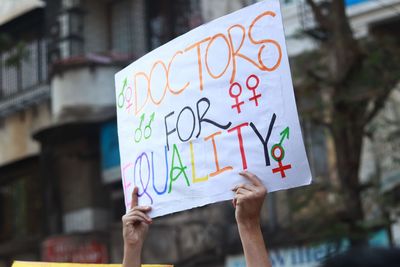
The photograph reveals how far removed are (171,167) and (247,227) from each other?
0.70 m

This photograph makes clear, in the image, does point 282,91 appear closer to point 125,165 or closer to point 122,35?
point 125,165

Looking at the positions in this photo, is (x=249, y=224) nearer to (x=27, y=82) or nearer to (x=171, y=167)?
(x=171, y=167)

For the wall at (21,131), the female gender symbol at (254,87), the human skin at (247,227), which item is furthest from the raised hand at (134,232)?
the wall at (21,131)

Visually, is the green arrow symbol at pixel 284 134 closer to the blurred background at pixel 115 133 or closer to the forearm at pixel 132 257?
the forearm at pixel 132 257

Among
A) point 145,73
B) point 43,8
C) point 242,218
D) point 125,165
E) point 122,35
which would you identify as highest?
Result: point 43,8

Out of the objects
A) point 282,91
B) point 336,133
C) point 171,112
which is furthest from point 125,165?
point 336,133

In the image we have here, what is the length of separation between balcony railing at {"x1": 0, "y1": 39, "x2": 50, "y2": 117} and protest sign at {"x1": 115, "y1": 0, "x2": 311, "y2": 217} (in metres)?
12.6

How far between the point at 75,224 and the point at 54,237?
598 millimetres

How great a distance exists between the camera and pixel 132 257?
Answer: 2.85m

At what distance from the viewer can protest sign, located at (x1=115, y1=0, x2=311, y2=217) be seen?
2699 mm

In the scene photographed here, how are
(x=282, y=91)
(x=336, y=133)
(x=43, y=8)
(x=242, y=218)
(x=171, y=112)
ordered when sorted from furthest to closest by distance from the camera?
(x=43, y=8)
(x=336, y=133)
(x=171, y=112)
(x=282, y=91)
(x=242, y=218)

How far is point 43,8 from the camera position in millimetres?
16328

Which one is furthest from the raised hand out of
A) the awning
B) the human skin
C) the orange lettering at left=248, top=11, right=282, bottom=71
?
the awning

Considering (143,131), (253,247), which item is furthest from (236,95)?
(253,247)
